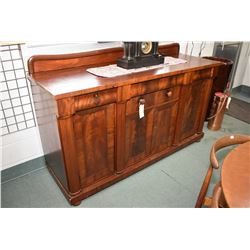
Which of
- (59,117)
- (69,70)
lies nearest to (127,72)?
(69,70)

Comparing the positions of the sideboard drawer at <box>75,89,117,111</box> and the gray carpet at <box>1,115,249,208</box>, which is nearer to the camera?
the sideboard drawer at <box>75,89,117,111</box>

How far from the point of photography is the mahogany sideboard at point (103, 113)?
121cm

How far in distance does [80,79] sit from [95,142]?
0.40m

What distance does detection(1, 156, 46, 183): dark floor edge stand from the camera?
1.65 m

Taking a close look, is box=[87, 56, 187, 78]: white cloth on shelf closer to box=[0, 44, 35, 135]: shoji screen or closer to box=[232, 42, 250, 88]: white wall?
box=[0, 44, 35, 135]: shoji screen

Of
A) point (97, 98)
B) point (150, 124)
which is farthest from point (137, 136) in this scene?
point (97, 98)

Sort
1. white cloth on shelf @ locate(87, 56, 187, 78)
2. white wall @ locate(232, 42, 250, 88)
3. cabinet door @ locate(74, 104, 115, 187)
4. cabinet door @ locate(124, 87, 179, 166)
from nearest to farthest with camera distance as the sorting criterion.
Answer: cabinet door @ locate(74, 104, 115, 187)
white cloth on shelf @ locate(87, 56, 187, 78)
cabinet door @ locate(124, 87, 179, 166)
white wall @ locate(232, 42, 250, 88)

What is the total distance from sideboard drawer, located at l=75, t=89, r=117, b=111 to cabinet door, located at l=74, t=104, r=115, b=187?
0.04 m

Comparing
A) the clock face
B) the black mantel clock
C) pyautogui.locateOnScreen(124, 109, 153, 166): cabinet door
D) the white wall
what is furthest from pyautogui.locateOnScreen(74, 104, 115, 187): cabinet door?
the white wall

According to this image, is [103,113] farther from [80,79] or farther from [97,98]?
[80,79]

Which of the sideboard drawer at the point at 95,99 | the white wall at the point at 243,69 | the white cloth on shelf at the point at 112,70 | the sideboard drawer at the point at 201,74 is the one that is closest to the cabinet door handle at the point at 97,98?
the sideboard drawer at the point at 95,99

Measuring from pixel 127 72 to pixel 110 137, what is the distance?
1.44 feet
